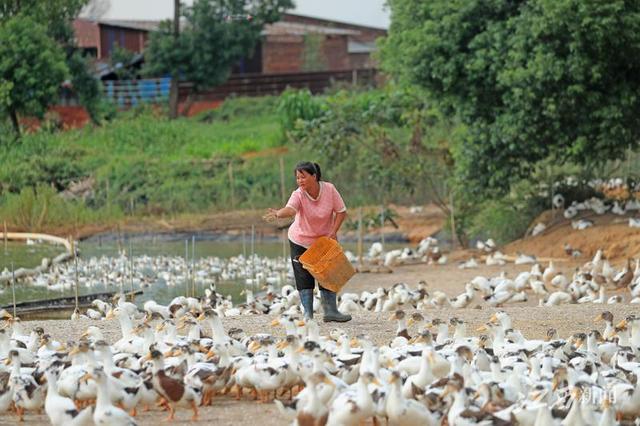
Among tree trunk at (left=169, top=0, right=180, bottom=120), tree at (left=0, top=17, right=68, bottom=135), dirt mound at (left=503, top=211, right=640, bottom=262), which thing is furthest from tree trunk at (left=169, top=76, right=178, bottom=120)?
dirt mound at (left=503, top=211, right=640, bottom=262)

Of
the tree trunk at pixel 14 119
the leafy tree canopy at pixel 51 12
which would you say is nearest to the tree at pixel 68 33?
the leafy tree canopy at pixel 51 12

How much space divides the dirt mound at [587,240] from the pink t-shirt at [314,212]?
10.4 meters

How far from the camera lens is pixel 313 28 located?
184ft

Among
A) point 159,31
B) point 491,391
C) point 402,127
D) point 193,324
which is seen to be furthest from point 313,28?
point 491,391

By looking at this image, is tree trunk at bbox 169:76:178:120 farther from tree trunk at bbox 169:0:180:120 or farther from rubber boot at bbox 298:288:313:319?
rubber boot at bbox 298:288:313:319

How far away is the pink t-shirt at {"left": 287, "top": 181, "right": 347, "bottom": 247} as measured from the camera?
47.1ft

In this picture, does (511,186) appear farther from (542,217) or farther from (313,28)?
(313,28)

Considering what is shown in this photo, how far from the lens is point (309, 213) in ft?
47.2

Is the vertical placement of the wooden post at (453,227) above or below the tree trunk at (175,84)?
below

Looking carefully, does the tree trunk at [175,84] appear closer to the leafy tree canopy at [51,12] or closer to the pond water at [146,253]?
the leafy tree canopy at [51,12]

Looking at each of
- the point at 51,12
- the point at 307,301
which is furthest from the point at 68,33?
the point at 307,301

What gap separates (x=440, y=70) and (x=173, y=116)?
25.5 m

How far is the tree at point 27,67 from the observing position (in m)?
40.6

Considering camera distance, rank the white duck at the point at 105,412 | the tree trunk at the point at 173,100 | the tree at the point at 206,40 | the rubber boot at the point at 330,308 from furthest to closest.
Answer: the tree trunk at the point at 173,100
the tree at the point at 206,40
the rubber boot at the point at 330,308
the white duck at the point at 105,412
